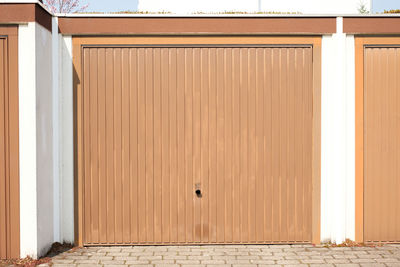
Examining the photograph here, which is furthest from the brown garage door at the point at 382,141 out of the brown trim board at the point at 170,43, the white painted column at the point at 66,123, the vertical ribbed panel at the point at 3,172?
the vertical ribbed panel at the point at 3,172

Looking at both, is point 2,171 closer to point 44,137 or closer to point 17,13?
point 44,137

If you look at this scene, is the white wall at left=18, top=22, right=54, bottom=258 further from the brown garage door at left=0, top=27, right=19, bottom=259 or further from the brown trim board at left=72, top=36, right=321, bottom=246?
the brown trim board at left=72, top=36, right=321, bottom=246

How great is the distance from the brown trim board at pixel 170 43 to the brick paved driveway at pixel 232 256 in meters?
0.60

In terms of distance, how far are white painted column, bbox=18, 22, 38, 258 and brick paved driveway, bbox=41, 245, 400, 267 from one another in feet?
1.89

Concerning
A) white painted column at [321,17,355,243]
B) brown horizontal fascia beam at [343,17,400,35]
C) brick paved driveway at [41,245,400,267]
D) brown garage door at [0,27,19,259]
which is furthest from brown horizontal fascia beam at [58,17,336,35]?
brick paved driveway at [41,245,400,267]

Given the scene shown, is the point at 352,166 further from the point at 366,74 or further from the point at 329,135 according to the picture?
the point at 366,74

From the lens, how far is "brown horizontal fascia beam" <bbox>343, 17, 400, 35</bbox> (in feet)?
19.5

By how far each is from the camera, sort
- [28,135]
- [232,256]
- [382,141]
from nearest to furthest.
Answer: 1. [28,135]
2. [232,256]
3. [382,141]

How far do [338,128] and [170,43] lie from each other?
2861 millimetres

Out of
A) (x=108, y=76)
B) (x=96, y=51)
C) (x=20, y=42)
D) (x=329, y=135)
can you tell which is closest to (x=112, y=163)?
(x=108, y=76)

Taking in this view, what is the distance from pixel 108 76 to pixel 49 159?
4.92 feet

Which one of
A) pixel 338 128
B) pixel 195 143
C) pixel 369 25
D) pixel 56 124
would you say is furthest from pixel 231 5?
pixel 56 124

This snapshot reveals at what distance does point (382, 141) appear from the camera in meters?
6.05

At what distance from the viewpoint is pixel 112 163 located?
19.6ft
